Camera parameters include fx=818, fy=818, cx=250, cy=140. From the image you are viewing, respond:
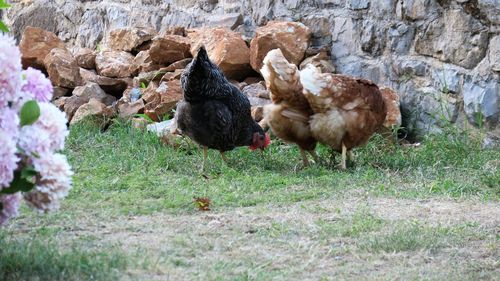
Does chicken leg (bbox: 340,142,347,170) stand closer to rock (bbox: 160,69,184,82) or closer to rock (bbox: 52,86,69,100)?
rock (bbox: 160,69,184,82)

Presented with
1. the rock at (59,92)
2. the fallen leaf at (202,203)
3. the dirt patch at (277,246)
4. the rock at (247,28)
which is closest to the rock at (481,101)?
the dirt patch at (277,246)

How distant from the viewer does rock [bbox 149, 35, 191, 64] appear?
30.0 ft

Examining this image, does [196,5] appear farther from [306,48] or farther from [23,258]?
[23,258]

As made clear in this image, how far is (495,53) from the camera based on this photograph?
7.16 metres

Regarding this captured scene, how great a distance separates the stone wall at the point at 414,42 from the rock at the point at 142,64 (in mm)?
727

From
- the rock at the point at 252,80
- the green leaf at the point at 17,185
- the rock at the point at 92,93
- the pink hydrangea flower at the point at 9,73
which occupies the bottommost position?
the rock at the point at 92,93

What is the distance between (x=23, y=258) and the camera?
140 inches

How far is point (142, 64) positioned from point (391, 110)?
3165mm

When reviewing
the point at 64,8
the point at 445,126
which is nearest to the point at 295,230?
the point at 445,126

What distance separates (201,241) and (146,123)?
4250 millimetres

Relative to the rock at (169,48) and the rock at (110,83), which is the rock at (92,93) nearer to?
the rock at (110,83)

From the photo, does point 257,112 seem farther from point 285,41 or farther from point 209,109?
point 209,109

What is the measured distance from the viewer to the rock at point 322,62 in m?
8.27

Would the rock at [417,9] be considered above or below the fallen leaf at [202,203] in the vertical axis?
above
